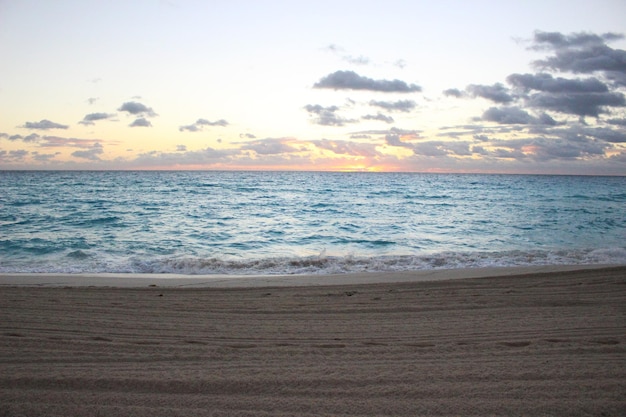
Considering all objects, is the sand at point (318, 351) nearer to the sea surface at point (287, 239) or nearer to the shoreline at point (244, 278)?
the shoreline at point (244, 278)

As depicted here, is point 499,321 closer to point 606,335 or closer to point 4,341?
point 606,335

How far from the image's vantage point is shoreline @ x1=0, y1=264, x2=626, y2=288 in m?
9.68

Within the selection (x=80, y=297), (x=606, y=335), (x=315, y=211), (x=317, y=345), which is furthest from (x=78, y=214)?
(x=606, y=335)

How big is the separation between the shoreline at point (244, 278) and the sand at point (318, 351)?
1.24 meters

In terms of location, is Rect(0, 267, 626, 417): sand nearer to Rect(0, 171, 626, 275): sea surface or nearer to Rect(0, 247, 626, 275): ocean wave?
Rect(0, 247, 626, 275): ocean wave

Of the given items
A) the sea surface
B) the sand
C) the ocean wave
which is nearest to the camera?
the sand

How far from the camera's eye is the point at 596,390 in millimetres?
3631

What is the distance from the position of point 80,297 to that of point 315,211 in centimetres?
2288

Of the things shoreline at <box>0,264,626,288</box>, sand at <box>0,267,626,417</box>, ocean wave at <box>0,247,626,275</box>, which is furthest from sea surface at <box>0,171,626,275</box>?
sand at <box>0,267,626,417</box>

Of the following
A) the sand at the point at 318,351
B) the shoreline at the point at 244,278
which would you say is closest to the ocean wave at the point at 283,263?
the shoreline at the point at 244,278

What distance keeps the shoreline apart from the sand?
1.24 m

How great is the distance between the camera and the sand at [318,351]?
348cm

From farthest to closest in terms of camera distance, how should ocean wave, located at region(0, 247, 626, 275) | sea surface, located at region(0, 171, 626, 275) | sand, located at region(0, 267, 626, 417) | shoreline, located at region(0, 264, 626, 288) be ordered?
sea surface, located at region(0, 171, 626, 275) < ocean wave, located at region(0, 247, 626, 275) < shoreline, located at region(0, 264, 626, 288) < sand, located at region(0, 267, 626, 417)

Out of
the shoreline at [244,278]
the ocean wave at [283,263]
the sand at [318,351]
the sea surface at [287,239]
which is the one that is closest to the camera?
the sand at [318,351]
